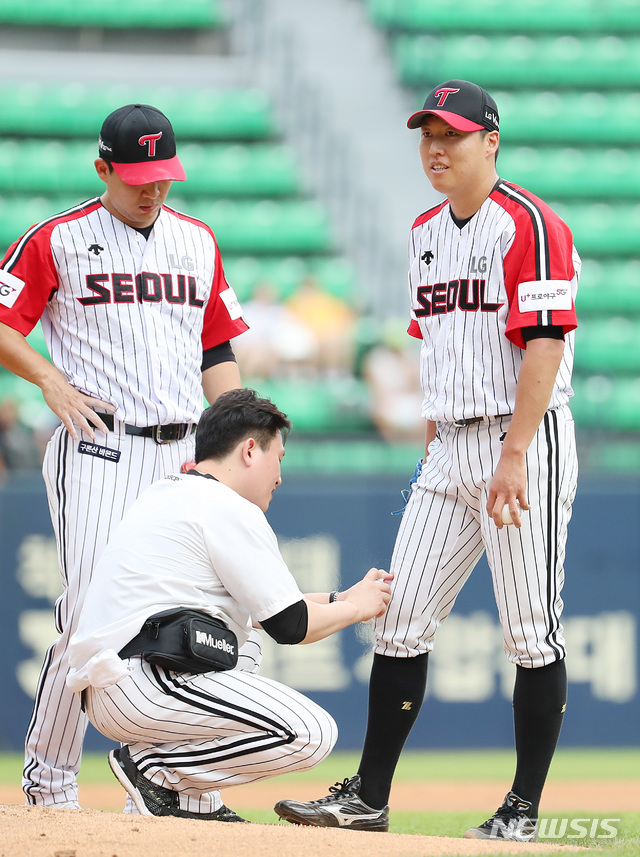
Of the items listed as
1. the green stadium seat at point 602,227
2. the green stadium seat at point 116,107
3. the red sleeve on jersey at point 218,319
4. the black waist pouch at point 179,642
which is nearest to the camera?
the black waist pouch at point 179,642

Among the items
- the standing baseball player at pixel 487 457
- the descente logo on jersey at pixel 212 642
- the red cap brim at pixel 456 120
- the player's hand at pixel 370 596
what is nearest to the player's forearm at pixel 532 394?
the standing baseball player at pixel 487 457

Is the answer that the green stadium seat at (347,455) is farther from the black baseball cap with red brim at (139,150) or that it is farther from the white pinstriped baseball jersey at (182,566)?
the white pinstriped baseball jersey at (182,566)

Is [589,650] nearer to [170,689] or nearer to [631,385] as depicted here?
[631,385]

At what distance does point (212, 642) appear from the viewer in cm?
312

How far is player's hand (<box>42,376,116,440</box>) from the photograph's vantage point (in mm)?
3562

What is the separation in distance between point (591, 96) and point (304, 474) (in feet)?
20.4

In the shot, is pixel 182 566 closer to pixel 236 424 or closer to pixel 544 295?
pixel 236 424

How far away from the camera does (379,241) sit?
1021cm

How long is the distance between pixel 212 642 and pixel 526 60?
31.9 ft

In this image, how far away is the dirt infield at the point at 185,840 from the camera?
2.70 meters

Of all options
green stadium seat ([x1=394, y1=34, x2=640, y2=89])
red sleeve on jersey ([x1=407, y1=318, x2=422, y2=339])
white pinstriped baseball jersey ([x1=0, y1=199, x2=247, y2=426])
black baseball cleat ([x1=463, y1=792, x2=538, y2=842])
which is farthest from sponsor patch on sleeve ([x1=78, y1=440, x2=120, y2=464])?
green stadium seat ([x1=394, y1=34, x2=640, y2=89])

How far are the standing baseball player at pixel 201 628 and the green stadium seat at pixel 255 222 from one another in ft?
23.1

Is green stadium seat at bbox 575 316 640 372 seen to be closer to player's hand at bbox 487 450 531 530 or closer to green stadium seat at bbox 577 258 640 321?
green stadium seat at bbox 577 258 640 321

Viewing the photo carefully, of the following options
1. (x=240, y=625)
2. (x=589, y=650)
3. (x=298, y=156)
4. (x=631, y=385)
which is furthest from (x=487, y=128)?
(x=298, y=156)
